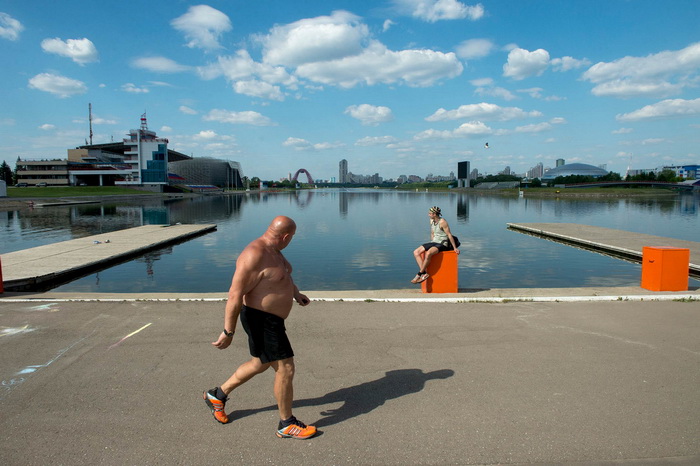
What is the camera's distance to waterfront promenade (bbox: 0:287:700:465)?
11.8 ft

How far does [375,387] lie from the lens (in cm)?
470

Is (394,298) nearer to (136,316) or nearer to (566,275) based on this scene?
(136,316)

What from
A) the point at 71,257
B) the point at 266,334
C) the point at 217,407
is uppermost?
the point at 266,334

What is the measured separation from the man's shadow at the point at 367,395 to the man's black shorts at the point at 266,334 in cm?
76

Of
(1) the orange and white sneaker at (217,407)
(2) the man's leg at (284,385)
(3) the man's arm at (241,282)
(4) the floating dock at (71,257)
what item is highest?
(3) the man's arm at (241,282)

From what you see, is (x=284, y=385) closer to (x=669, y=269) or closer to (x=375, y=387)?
(x=375, y=387)

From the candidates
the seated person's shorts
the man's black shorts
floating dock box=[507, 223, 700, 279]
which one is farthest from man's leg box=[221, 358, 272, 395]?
floating dock box=[507, 223, 700, 279]

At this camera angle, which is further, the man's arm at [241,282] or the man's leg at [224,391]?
the man's leg at [224,391]

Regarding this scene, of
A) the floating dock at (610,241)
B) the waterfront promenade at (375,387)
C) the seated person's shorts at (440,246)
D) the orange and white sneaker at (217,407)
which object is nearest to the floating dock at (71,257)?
the waterfront promenade at (375,387)

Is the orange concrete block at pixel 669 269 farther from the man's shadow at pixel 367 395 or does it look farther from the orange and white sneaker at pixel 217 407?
the orange and white sneaker at pixel 217 407

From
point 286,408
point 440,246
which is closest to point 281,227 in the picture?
point 286,408

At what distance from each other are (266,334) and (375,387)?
4.97ft

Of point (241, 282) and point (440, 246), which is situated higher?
point (241, 282)

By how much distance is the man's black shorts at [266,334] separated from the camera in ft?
12.4
